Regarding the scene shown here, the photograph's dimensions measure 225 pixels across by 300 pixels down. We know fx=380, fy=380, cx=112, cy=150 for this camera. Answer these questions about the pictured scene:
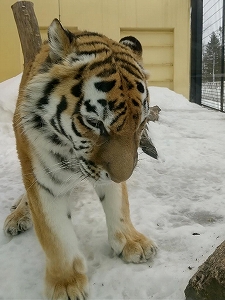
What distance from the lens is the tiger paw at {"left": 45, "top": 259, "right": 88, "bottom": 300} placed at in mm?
1312

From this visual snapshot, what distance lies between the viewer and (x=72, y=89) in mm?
1158

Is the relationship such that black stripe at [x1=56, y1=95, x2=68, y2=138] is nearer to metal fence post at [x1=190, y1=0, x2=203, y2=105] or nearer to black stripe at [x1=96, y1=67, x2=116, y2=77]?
black stripe at [x1=96, y1=67, x2=116, y2=77]

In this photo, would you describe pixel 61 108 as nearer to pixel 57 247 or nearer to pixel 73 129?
pixel 73 129

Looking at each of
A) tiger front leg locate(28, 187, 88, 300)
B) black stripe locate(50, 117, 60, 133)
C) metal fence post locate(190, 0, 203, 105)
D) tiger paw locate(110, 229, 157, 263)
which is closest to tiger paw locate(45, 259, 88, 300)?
tiger front leg locate(28, 187, 88, 300)

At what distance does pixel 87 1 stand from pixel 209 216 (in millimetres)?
3475

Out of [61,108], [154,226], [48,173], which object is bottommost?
[154,226]

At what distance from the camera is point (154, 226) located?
6.11ft

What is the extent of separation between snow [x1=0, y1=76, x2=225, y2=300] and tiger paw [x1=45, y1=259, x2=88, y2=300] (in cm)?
5

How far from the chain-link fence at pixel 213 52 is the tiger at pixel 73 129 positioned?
379 cm

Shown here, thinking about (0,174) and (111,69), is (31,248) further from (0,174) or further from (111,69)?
(0,174)

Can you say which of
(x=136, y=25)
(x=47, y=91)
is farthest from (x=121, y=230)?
(x=136, y=25)

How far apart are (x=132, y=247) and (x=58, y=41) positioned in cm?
85

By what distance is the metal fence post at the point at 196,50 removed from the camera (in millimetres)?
5125

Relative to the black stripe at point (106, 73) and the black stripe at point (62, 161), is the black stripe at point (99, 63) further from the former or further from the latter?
the black stripe at point (62, 161)
